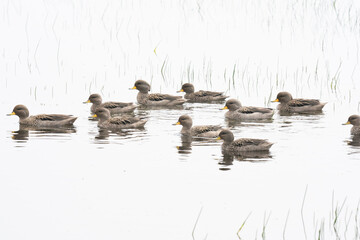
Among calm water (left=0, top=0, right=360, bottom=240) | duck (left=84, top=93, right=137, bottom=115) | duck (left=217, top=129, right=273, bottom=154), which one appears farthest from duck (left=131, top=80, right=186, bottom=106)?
duck (left=217, top=129, right=273, bottom=154)

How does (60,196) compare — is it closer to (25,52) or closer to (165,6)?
(25,52)

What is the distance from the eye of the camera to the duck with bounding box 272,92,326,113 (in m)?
17.7

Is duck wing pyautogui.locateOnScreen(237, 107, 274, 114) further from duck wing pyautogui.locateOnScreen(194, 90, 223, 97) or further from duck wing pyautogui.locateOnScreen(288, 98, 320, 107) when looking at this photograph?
duck wing pyautogui.locateOnScreen(194, 90, 223, 97)

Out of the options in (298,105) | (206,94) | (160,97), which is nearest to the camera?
(298,105)

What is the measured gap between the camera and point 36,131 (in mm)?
15062

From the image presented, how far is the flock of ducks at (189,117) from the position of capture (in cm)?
1340

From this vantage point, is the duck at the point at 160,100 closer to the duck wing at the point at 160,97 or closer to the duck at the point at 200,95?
the duck wing at the point at 160,97

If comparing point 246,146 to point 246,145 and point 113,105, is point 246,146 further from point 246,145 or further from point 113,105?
point 113,105

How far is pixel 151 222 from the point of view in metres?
8.98

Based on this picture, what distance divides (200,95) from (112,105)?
2694mm

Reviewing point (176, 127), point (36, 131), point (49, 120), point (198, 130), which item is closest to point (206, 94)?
point (176, 127)

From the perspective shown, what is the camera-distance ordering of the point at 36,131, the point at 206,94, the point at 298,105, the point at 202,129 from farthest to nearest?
1. the point at 206,94
2. the point at 298,105
3. the point at 36,131
4. the point at 202,129

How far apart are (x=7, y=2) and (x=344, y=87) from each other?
15.9 m

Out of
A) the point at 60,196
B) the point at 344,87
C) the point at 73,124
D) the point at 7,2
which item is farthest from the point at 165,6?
the point at 60,196
